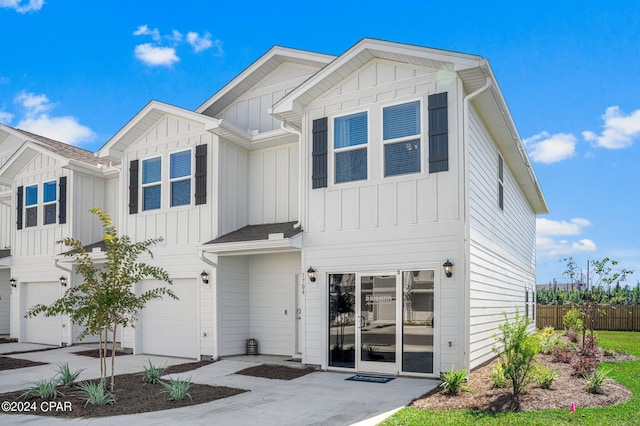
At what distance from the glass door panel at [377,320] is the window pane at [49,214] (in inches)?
446

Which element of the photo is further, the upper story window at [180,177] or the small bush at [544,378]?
the upper story window at [180,177]

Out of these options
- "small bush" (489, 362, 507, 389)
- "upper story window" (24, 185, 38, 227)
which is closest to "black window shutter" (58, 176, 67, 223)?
"upper story window" (24, 185, 38, 227)

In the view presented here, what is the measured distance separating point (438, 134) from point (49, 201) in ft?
42.8

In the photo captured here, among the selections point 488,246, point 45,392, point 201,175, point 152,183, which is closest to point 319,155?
point 201,175

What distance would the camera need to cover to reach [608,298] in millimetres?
12719

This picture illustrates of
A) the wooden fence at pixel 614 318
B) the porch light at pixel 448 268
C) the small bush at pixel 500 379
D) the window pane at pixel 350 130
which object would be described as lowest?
the wooden fence at pixel 614 318

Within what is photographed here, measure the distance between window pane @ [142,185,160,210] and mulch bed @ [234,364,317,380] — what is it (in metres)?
5.33

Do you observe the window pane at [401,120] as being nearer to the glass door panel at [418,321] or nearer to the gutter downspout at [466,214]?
the gutter downspout at [466,214]

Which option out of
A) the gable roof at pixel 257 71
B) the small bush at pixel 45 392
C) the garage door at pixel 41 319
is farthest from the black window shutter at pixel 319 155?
the garage door at pixel 41 319

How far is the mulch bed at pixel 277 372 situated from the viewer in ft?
33.3

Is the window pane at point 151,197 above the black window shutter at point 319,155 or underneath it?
underneath

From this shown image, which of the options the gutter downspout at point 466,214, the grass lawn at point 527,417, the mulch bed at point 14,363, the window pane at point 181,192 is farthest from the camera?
the window pane at point 181,192

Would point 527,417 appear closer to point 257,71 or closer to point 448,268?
point 448,268

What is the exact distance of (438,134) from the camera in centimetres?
970
